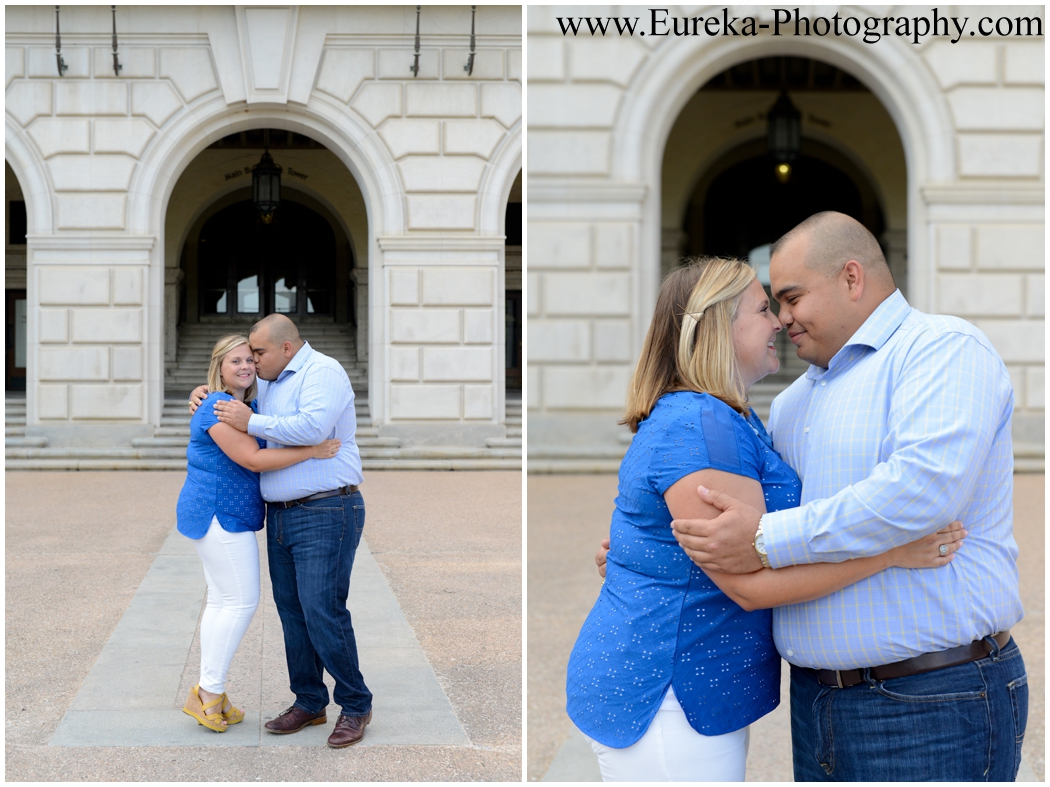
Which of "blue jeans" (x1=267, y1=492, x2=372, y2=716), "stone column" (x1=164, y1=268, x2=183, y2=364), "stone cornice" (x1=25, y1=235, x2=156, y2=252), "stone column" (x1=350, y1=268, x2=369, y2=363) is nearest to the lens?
"blue jeans" (x1=267, y1=492, x2=372, y2=716)

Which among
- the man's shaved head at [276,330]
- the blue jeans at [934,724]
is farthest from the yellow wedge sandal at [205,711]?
the blue jeans at [934,724]

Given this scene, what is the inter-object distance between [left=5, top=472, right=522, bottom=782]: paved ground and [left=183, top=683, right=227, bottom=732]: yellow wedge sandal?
0.06m

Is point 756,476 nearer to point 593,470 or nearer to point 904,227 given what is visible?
point 593,470

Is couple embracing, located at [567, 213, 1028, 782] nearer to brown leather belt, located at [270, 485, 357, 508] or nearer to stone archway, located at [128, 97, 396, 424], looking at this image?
brown leather belt, located at [270, 485, 357, 508]

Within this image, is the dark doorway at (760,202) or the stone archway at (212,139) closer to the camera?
the stone archway at (212,139)

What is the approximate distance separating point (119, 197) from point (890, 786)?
14075 millimetres

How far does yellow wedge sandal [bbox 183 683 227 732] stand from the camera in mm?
3859

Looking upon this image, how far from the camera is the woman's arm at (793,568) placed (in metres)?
1.85

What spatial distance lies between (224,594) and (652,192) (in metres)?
9.44

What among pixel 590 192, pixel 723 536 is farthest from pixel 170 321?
pixel 723 536

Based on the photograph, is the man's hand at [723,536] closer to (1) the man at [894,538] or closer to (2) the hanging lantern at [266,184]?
(1) the man at [894,538]

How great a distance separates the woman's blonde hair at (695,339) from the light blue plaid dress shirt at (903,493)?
244 mm

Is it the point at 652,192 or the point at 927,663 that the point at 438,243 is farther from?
the point at 927,663

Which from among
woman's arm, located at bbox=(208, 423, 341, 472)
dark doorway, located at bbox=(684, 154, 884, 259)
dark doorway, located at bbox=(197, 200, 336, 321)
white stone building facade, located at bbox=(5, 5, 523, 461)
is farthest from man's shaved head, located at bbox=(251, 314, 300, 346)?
dark doorway, located at bbox=(197, 200, 336, 321)
